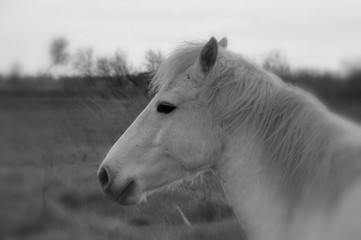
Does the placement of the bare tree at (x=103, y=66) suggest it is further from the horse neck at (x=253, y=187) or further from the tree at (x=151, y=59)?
the horse neck at (x=253, y=187)

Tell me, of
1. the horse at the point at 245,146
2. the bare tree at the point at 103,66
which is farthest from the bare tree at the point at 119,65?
the horse at the point at 245,146

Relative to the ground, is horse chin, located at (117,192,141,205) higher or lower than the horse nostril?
lower

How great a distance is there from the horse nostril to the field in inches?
25.1

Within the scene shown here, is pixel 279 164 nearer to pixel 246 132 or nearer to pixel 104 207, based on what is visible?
pixel 246 132

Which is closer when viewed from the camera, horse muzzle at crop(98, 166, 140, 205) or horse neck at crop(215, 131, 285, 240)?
horse neck at crop(215, 131, 285, 240)

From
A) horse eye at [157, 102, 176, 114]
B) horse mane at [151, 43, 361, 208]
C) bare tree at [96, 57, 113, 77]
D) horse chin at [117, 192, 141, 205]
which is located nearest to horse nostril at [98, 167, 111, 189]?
horse chin at [117, 192, 141, 205]

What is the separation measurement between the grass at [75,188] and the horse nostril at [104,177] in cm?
65

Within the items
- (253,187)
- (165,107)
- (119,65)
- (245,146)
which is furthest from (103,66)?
(253,187)

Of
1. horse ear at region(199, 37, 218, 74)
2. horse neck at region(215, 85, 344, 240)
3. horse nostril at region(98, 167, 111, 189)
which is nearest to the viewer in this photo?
horse neck at region(215, 85, 344, 240)

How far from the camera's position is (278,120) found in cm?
229

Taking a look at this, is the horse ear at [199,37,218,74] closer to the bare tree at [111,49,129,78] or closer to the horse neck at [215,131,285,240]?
the horse neck at [215,131,285,240]

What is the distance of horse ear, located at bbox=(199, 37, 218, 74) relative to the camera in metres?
2.39

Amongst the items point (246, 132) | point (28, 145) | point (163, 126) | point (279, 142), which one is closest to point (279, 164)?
point (279, 142)

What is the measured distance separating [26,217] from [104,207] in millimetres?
1193
